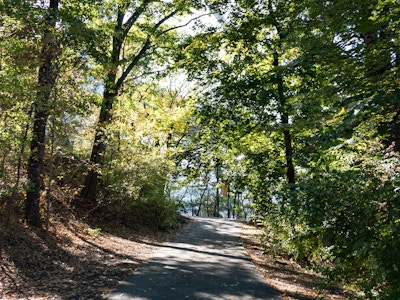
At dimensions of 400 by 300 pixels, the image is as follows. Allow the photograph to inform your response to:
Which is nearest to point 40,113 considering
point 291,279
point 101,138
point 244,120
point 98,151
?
point 101,138

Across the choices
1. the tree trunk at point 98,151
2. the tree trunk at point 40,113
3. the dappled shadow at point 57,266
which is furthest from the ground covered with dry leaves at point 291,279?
the tree trunk at point 98,151

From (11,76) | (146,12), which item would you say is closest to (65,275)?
(11,76)

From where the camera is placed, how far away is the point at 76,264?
8.52m

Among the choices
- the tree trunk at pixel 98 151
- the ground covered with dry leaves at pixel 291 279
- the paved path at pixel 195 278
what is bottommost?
the ground covered with dry leaves at pixel 291 279

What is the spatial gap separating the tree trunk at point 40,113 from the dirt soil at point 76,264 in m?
0.62

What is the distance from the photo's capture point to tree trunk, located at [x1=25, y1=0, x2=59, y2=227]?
8047 mm

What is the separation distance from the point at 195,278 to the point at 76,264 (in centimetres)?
309

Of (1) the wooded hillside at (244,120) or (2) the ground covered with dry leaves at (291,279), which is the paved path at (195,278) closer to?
(2) the ground covered with dry leaves at (291,279)

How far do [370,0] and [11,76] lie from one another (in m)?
6.85

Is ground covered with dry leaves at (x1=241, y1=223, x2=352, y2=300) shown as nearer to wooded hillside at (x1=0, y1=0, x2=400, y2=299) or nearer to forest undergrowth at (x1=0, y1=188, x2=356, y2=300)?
forest undergrowth at (x1=0, y1=188, x2=356, y2=300)

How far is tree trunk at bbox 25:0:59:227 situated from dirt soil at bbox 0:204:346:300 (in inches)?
24.6

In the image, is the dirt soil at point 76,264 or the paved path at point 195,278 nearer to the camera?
the dirt soil at point 76,264

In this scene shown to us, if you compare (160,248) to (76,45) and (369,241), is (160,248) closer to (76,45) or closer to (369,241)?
(76,45)

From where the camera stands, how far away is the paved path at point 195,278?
672cm
